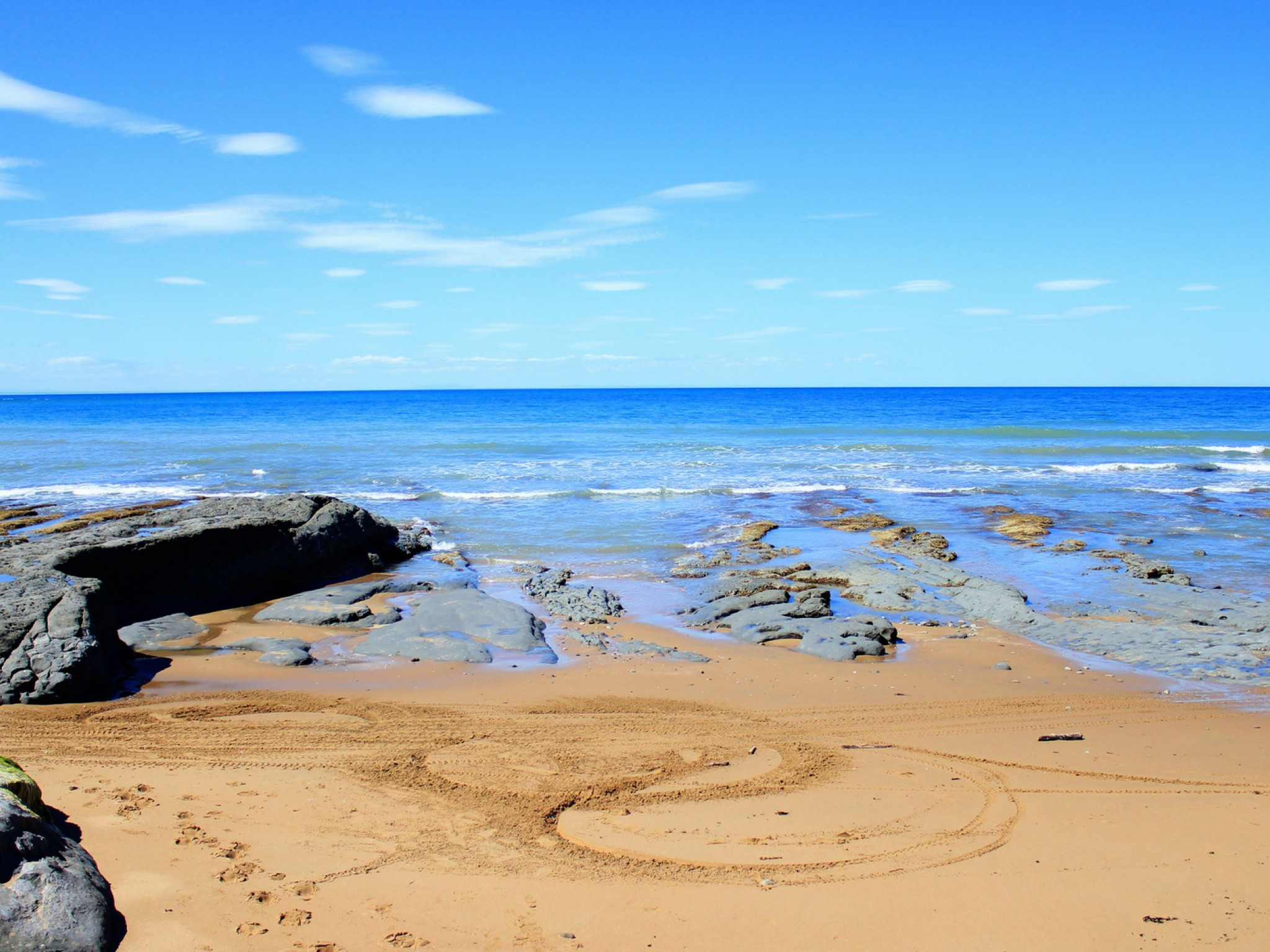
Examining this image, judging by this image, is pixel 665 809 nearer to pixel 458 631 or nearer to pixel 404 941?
pixel 404 941

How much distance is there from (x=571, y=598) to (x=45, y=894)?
7.83 meters

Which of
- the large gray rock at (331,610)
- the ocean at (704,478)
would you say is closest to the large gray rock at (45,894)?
the large gray rock at (331,610)

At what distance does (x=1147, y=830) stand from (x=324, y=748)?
18.5 feet

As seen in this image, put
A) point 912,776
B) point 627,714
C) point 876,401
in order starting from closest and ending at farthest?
point 912,776
point 627,714
point 876,401

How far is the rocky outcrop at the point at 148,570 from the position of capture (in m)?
7.44

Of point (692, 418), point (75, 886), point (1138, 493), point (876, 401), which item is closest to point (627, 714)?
point (75, 886)

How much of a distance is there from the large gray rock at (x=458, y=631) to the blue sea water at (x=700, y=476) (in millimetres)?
2893

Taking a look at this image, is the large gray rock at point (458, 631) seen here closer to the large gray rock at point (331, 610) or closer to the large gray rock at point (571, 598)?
the large gray rock at point (331, 610)

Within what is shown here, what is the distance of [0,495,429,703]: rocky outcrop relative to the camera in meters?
7.44

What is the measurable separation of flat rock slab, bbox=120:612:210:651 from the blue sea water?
4.58 meters

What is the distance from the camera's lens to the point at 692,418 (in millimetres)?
64000

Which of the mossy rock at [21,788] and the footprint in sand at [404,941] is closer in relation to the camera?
the footprint in sand at [404,941]

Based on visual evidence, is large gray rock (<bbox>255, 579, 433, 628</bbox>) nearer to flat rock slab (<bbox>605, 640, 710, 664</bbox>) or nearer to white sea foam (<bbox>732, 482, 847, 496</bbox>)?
flat rock slab (<bbox>605, 640, 710, 664</bbox>)

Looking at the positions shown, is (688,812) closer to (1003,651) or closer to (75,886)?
(75,886)
